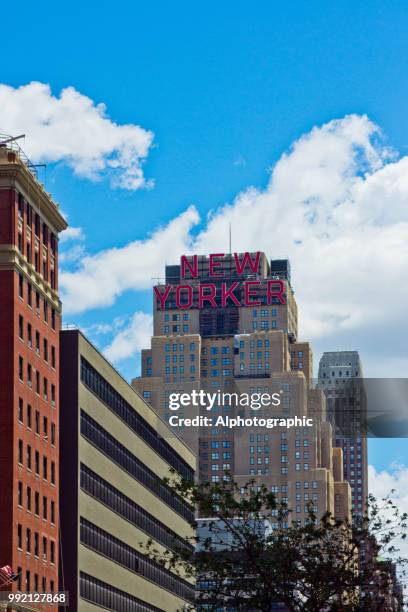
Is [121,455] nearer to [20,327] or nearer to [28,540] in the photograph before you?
[28,540]

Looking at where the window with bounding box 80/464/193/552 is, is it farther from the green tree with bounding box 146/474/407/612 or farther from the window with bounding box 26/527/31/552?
the green tree with bounding box 146/474/407/612

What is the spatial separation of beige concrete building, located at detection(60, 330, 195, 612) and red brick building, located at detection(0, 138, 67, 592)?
2.06 meters

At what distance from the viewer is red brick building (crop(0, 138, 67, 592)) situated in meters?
109

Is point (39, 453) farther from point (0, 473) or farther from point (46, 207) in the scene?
point (46, 207)

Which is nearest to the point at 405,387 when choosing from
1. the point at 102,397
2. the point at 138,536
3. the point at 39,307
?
the point at 39,307

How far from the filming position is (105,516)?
132m

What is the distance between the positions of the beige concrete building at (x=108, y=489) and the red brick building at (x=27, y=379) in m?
2.06

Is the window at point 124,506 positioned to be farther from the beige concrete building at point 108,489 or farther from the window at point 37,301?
the window at point 37,301

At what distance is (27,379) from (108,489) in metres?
23.9

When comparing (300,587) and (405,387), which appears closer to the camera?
(300,587)

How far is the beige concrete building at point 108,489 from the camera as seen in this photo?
12294 cm

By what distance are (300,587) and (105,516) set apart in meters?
78.2

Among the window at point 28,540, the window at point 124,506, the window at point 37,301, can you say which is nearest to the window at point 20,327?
the window at point 37,301

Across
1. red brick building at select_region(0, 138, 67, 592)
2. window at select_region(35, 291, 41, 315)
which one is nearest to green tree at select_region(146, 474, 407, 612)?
red brick building at select_region(0, 138, 67, 592)
